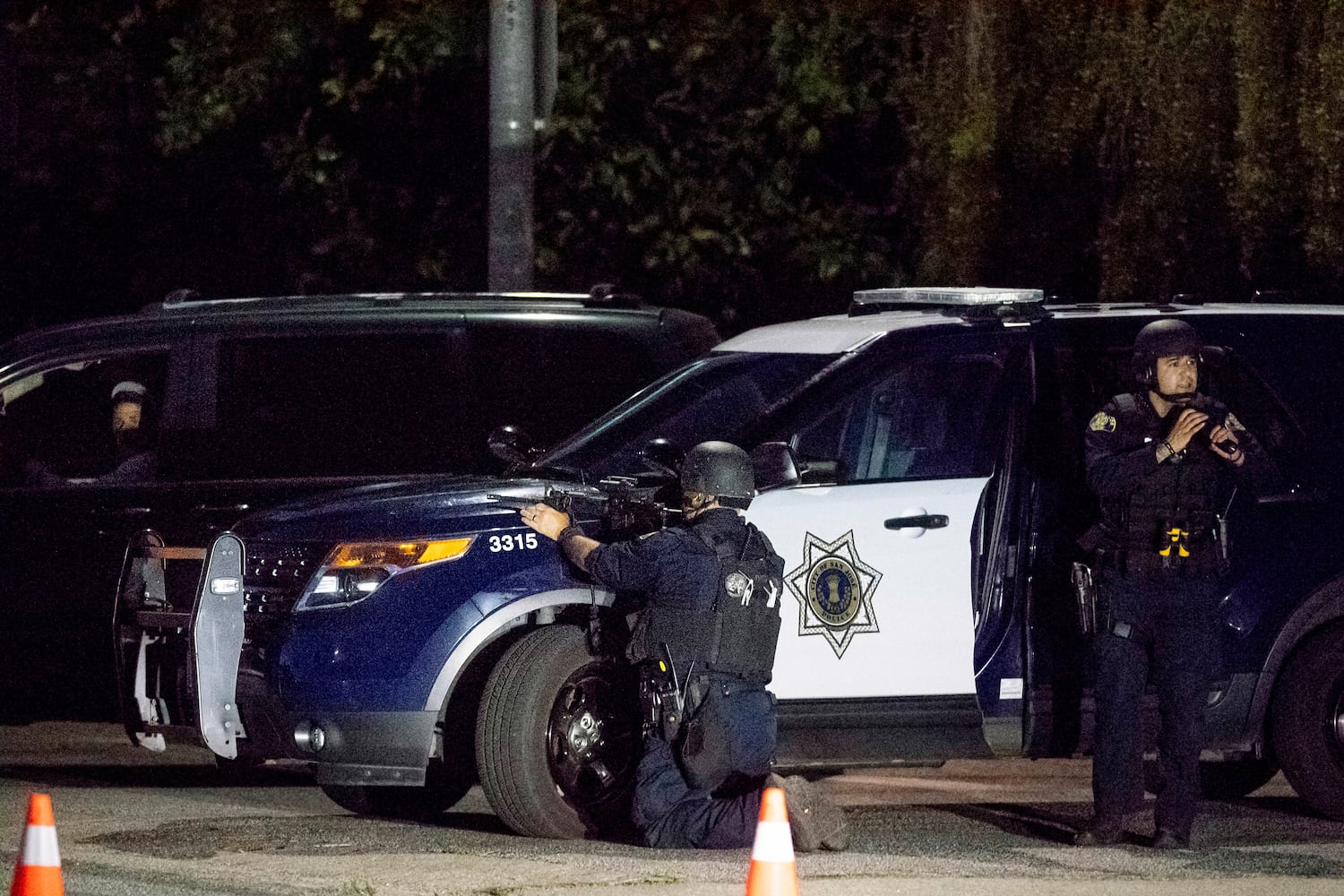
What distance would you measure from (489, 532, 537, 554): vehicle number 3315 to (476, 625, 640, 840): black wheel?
27 cm

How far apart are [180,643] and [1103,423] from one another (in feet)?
10.2

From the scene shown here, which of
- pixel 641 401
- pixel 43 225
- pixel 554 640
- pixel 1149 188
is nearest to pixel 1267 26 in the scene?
pixel 1149 188

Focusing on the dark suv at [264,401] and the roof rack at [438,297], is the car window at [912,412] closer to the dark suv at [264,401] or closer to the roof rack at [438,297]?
the dark suv at [264,401]

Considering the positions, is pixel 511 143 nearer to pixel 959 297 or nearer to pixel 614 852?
pixel 959 297

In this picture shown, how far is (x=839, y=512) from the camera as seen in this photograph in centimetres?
798

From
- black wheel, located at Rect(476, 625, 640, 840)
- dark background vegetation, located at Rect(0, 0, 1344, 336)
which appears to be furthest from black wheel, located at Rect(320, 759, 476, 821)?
dark background vegetation, located at Rect(0, 0, 1344, 336)

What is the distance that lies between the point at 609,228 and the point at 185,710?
5780 millimetres

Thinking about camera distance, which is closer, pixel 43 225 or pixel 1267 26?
pixel 1267 26

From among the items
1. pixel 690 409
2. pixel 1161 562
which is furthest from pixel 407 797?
pixel 1161 562

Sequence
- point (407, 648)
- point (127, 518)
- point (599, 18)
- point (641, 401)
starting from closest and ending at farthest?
point (407, 648) → point (641, 401) → point (127, 518) → point (599, 18)

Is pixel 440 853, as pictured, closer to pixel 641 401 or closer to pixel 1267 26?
pixel 641 401

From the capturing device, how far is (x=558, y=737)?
25.7 feet

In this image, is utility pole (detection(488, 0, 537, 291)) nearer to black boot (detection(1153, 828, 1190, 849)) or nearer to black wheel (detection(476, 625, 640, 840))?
black wheel (detection(476, 625, 640, 840))

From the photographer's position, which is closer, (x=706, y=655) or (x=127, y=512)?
(x=706, y=655)
